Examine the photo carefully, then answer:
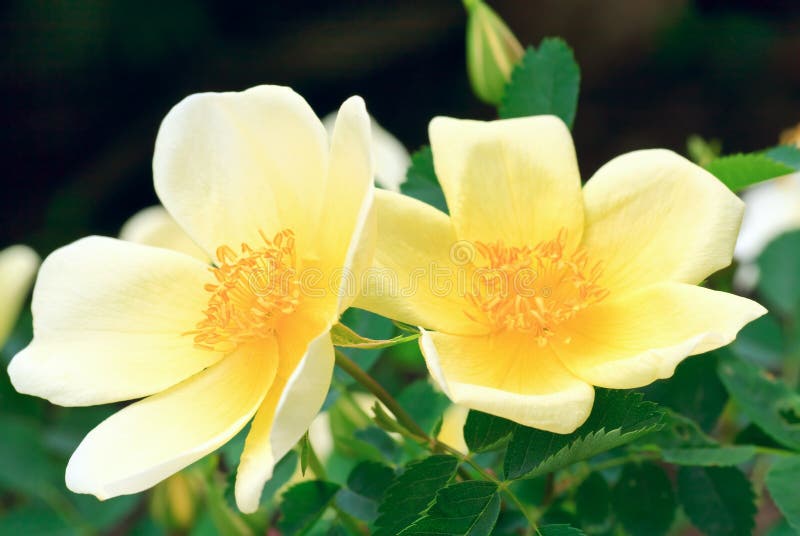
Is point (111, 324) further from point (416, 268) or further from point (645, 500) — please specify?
point (645, 500)

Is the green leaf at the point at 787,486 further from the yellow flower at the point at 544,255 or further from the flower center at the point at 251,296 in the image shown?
the flower center at the point at 251,296

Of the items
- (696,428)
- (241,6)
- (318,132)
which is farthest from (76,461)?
(241,6)

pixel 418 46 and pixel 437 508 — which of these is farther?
pixel 418 46

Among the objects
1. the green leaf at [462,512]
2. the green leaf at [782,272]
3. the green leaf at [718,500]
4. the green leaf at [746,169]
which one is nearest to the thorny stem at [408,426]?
the green leaf at [462,512]

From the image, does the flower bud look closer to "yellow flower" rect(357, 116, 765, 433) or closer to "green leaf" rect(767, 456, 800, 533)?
"yellow flower" rect(357, 116, 765, 433)

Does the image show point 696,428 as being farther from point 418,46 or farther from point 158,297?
point 418,46

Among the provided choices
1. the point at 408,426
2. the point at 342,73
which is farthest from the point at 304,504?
the point at 342,73

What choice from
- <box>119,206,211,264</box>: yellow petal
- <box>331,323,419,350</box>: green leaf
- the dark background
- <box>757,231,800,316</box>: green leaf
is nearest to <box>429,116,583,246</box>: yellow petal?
<box>331,323,419,350</box>: green leaf
